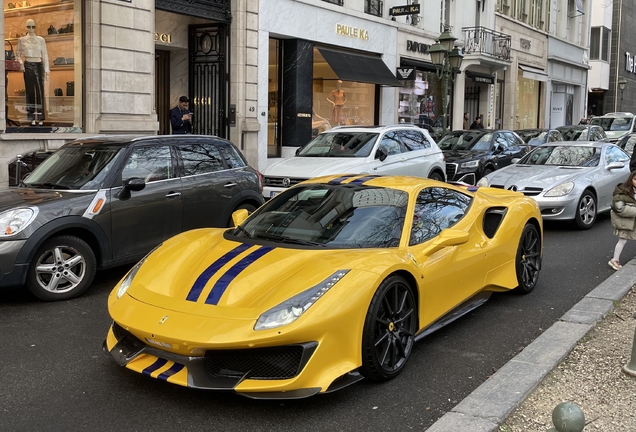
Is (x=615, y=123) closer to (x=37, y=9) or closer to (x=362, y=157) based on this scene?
(x=362, y=157)

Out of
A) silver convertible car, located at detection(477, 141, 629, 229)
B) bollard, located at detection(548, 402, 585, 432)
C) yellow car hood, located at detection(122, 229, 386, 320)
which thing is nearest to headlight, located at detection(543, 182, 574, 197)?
silver convertible car, located at detection(477, 141, 629, 229)

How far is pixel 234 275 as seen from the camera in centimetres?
438

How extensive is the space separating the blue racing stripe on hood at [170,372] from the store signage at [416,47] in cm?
2264


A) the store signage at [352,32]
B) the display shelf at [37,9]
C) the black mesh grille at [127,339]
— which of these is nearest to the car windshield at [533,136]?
the store signage at [352,32]

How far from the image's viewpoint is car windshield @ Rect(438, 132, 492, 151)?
16.8 m

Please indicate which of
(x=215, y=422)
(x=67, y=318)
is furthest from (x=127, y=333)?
(x=67, y=318)

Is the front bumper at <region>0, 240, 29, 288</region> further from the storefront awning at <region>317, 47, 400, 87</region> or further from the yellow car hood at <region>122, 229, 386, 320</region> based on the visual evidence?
the storefront awning at <region>317, 47, 400, 87</region>

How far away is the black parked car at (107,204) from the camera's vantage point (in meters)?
6.37

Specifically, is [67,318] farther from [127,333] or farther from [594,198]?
[594,198]

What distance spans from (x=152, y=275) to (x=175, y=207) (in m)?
3.17

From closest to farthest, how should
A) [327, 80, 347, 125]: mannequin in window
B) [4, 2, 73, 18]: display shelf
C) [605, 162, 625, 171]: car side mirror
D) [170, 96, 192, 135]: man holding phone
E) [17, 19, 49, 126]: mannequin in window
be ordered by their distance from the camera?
[605, 162, 625, 171]: car side mirror → [4, 2, 73, 18]: display shelf → [17, 19, 49, 126]: mannequin in window → [170, 96, 192, 135]: man holding phone → [327, 80, 347, 125]: mannequin in window

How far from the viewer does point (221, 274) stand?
4.43 metres

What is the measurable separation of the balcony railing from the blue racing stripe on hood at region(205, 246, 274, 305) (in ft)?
86.1

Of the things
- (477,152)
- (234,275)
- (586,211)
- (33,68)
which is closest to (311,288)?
(234,275)
